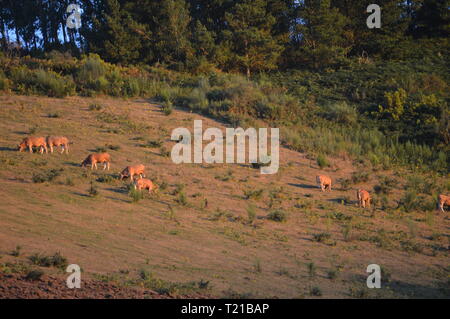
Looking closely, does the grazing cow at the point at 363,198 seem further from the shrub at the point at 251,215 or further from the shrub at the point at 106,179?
the shrub at the point at 106,179

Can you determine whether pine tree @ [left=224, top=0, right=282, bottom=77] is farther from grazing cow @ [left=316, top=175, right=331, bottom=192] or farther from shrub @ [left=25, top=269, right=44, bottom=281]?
shrub @ [left=25, top=269, right=44, bottom=281]

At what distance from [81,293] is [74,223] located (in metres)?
4.73

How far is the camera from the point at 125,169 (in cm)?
1731

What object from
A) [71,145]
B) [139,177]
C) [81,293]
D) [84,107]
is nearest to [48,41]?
[84,107]

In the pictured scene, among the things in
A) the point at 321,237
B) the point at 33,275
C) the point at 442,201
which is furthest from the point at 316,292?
the point at 442,201

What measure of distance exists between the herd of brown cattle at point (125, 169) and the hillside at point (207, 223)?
0.35m

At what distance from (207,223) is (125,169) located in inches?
163

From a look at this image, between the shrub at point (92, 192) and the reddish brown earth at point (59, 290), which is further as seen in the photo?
the shrub at point (92, 192)

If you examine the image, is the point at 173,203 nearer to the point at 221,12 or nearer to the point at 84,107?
the point at 84,107

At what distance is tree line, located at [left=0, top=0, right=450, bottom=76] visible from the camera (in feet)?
133

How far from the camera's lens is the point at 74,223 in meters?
13.1

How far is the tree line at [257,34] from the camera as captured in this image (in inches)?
1592

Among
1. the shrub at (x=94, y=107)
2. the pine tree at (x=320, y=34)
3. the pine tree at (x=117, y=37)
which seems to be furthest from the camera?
the pine tree at (x=320, y=34)

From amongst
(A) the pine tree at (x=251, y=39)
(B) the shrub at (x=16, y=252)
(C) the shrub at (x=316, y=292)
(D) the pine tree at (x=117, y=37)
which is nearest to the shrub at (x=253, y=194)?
(C) the shrub at (x=316, y=292)
